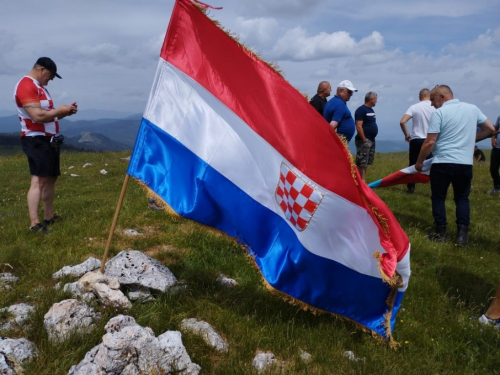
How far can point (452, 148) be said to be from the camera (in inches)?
303

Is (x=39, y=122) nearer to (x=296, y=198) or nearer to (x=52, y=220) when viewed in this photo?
(x=52, y=220)

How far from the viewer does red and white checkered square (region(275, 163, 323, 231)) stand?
448 cm

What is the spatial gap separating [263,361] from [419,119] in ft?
29.6

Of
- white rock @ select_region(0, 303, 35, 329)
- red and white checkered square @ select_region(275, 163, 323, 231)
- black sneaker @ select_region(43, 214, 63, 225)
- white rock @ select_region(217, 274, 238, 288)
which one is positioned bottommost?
black sneaker @ select_region(43, 214, 63, 225)

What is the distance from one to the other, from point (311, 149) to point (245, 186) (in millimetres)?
827

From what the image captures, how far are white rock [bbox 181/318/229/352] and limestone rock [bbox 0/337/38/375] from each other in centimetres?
144

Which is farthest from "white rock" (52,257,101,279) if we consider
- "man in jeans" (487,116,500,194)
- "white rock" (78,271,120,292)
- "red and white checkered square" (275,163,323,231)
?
"man in jeans" (487,116,500,194)

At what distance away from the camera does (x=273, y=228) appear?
4645mm

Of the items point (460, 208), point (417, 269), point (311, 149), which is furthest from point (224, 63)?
point (460, 208)

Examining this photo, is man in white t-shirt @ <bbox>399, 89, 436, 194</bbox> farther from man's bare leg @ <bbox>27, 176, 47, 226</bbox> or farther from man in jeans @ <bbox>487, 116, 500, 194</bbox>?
man's bare leg @ <bbox>27, 176, 47, 226</bbox>

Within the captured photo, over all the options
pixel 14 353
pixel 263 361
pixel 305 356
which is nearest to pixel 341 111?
pixel 305 356

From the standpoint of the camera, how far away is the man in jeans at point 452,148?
7.63m

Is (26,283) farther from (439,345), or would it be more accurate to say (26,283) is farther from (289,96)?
(439,345)

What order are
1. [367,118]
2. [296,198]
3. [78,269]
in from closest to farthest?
[296,198] → [78,269] → [367,118]
